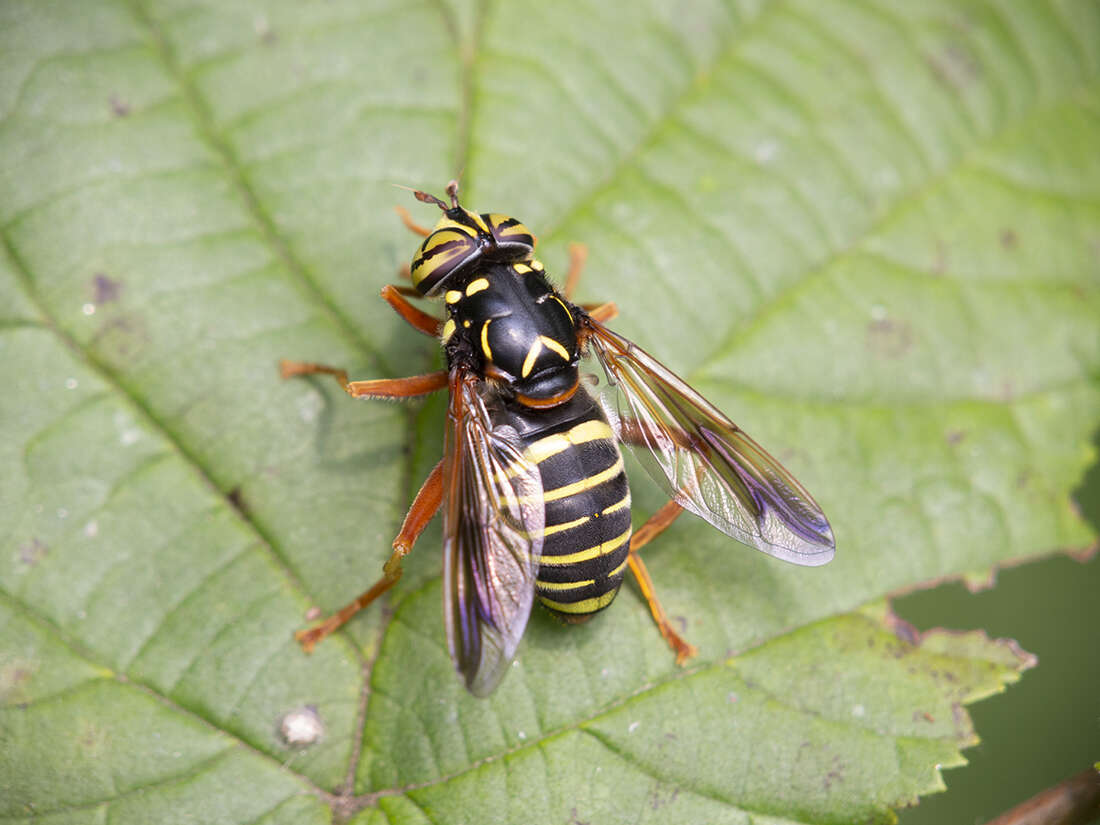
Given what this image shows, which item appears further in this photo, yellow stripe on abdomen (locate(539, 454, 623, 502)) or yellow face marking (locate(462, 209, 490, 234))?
yellow face marking (locate(462, 209, 490, 234))

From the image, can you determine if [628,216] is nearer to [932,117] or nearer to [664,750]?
[932,117]

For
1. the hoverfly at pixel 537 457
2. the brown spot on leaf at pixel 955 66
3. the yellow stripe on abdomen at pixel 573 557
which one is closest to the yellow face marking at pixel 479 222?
the hoverfly at pixel 537 457

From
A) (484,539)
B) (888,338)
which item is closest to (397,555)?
(484,539)

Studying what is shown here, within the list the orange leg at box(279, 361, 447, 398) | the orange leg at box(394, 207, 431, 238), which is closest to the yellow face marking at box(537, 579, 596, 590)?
the orange leg at box(279, 361, 447, 398)

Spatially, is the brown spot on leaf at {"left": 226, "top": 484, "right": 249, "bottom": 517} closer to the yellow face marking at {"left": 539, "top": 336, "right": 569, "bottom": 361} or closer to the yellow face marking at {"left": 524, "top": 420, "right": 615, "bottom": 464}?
the yellow face marking at {"left": 524, "top": 420, "right": 615, "bottom": 464}

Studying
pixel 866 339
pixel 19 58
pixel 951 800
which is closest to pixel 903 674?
pixel 951 800
